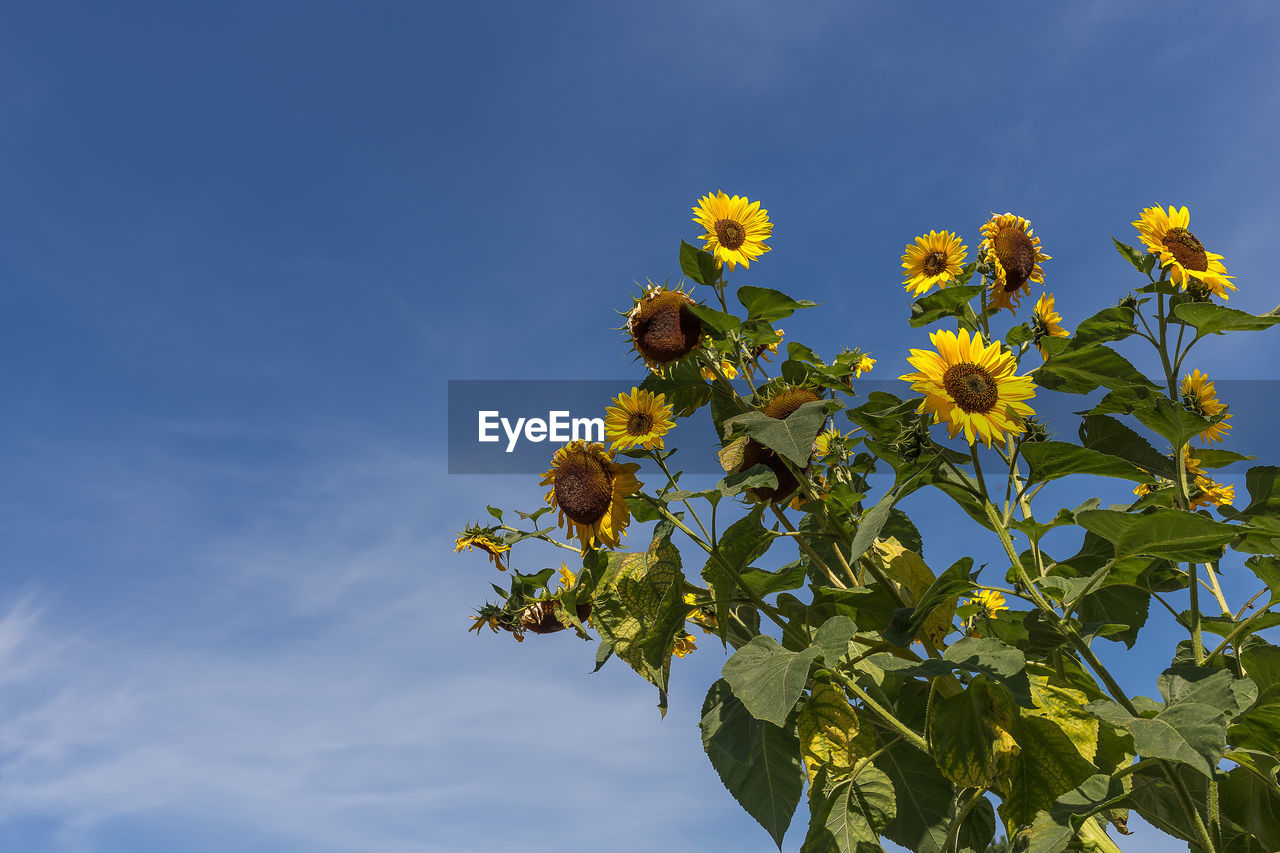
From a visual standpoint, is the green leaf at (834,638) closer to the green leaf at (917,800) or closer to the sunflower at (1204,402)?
the green leaf at (917,800)

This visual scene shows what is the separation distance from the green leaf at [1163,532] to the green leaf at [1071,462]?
0.24 metres

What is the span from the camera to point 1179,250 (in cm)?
283

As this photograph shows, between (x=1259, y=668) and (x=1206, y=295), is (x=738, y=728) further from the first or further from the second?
(x=1206, y=295)

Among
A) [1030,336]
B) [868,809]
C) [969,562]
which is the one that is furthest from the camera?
[1030,336]

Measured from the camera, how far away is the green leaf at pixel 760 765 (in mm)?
2219

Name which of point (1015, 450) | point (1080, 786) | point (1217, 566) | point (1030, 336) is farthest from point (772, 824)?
point (1217, 566)

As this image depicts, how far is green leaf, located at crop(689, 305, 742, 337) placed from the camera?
7.75ft

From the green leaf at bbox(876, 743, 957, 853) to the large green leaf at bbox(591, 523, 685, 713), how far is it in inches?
26.7

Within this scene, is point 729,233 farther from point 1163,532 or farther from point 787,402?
point 1163,532

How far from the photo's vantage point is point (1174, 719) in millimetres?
1799

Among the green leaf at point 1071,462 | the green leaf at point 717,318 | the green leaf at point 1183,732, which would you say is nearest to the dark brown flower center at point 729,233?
the green leaf at point 717,318

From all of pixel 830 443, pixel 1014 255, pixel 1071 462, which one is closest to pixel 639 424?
pixel 830 443

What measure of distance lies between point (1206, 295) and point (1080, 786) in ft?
5.25

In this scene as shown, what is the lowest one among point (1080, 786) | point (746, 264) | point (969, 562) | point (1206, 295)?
point (1080, 786)
